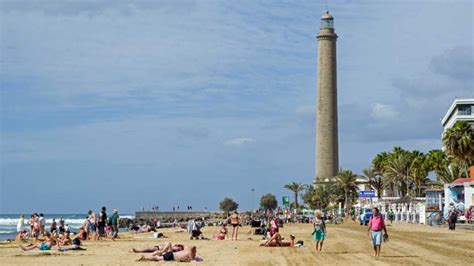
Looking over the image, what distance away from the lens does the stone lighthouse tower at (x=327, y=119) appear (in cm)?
12825

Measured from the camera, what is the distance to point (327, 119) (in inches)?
5069

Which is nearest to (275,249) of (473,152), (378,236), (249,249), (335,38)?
(249,249)

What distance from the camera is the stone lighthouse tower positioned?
12825cm

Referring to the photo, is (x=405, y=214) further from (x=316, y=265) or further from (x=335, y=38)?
(x=335, y=38)

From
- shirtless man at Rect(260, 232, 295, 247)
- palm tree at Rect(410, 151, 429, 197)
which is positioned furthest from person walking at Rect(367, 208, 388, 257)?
palm tree at Rect(410, 151, 429, 197)

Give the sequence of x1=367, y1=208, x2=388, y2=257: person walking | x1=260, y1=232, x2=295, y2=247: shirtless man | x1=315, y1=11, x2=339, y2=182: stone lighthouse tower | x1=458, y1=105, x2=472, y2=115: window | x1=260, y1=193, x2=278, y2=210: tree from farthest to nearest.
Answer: x1=260, y1=193, x2=278, y2=210: tree
x1=315, y1=11, x2=339, y2=182: stone lighthouse tower
x1=458, y1=105, x2=472, y2=115: window
x1=260, y1=232, x2=295, y2=247: shirtless man
x1=367, y1=208, x2=388, y2=257: person walking

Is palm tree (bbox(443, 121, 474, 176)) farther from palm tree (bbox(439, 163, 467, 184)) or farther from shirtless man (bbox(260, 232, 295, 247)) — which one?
shirtless man (bbox(260, 232, 295, 247))

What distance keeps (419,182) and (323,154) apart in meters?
36.3

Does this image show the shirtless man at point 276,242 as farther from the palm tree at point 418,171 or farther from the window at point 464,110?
the window at point 464,110

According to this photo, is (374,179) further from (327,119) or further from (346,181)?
(327,119)

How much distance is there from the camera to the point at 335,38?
136 meters

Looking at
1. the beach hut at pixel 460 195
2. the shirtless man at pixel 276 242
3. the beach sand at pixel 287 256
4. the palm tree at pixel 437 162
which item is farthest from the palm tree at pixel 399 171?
the beach sand at pixel 287 256

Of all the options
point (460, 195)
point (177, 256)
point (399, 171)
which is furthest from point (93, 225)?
point (399, 171)

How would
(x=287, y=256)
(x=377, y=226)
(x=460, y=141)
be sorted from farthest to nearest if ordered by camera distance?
(x=460, y=141) → (x=287, y=256) → (x=377, y=226)
